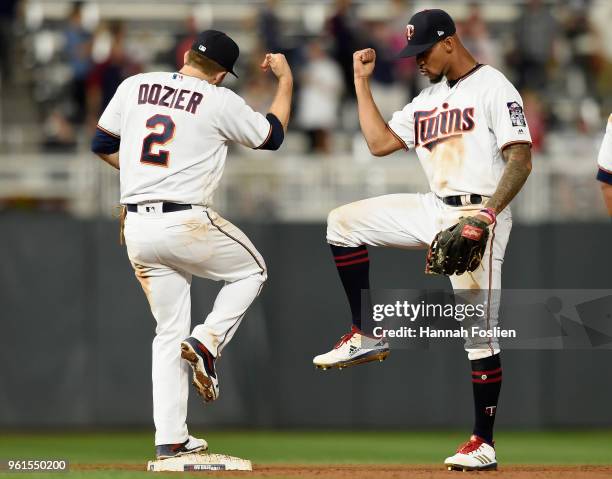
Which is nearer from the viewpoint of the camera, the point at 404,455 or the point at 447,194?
the point at 447,194

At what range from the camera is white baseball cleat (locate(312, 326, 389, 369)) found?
7605 mm

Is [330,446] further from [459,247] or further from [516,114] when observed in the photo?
[516,114]

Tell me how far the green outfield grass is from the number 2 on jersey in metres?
2.91

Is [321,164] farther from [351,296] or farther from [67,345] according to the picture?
[351,296]

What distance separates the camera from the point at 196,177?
7430 millimetres

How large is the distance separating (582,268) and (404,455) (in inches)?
124

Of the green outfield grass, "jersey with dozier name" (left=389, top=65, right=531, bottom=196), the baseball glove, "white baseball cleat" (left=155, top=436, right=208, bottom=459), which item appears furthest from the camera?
the green outfield grass

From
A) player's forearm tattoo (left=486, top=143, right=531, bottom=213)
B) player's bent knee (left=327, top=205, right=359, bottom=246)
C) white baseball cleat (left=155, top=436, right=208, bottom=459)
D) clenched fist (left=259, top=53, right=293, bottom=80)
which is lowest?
white baseball cleat (left=155, top=436, right=208, bottom=459)

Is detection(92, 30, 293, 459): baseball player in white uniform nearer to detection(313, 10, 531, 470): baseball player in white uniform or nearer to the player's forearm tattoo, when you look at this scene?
detection(313, 10, 531, 470): baseball player in white uniform

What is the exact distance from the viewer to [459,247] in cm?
702

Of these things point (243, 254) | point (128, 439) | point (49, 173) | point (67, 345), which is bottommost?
point (128, 439)

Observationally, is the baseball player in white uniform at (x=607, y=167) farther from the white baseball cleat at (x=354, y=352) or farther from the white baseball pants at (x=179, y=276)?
the white baseball pants at (x=179, y=276)

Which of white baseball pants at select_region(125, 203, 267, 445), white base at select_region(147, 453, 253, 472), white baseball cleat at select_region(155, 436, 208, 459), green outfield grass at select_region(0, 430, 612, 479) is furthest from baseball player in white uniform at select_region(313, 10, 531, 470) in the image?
green outfield grass at select_region(0, 430, 612, 479)

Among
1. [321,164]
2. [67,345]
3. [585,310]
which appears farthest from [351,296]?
[67,345]
